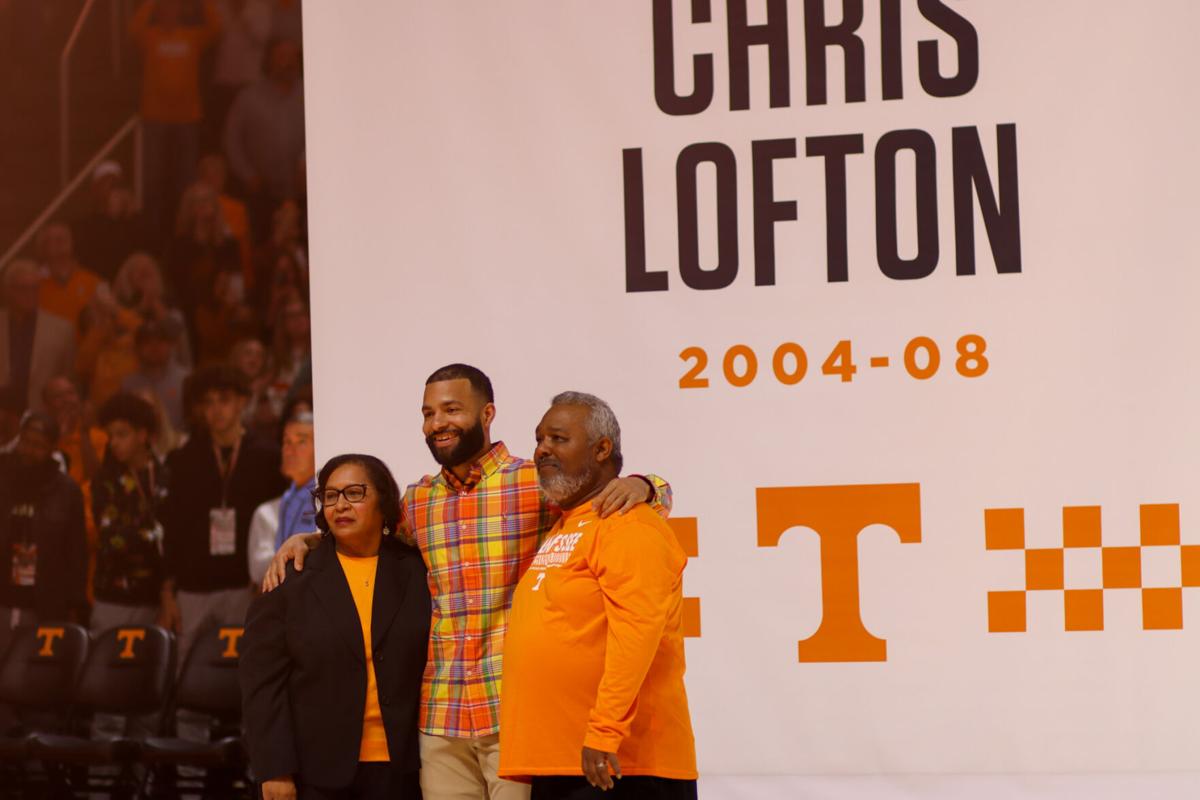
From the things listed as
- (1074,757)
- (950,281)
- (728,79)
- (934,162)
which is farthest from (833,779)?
(728,79)

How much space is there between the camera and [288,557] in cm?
260

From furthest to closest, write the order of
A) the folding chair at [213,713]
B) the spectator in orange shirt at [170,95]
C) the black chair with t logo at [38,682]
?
the spectator in orange shirt at [170,95], the black chair with t logo at [38,682], the folding chair at [213,713]

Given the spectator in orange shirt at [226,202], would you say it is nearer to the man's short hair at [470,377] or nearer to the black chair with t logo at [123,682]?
the black chair with t logo at [123,682]

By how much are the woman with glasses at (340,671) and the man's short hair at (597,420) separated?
1.40 ft

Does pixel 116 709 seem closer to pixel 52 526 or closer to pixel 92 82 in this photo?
pixel 52 526

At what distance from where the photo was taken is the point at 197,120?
5426 millimetres

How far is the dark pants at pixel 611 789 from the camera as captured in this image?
89.6 inches

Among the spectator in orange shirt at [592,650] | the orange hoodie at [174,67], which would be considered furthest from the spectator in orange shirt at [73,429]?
the spectator in orange shirt at [592,650]

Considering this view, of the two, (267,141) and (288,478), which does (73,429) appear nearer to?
(288,478)

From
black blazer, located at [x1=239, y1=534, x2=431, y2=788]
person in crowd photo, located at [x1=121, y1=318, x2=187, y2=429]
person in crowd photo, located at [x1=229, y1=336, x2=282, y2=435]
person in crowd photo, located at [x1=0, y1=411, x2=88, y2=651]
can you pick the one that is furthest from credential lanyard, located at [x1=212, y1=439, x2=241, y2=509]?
black blazer, located at [x1=239, y1=534, x2=431, y2=788]

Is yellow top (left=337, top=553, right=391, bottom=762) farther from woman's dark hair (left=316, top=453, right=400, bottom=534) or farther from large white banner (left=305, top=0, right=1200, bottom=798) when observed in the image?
large white banner (left=305, top=0, right=1200, bottom=798)

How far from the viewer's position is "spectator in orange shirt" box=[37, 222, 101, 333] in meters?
5.44

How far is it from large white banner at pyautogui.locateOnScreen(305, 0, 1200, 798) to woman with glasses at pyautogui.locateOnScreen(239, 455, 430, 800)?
0.91 meters

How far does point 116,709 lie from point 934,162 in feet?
11.1
